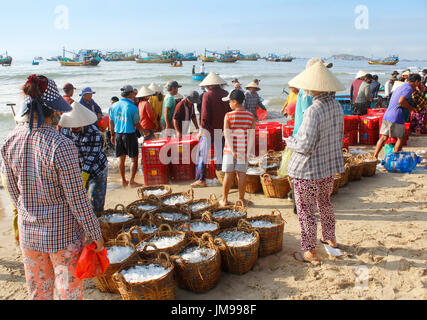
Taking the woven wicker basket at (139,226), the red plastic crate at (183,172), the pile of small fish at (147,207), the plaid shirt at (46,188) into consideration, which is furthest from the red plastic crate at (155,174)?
the plaid shirt at (46,188)

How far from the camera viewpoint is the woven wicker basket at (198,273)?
2.95 metres

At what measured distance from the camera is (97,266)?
6.76 feet

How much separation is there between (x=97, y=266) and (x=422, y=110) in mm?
9931

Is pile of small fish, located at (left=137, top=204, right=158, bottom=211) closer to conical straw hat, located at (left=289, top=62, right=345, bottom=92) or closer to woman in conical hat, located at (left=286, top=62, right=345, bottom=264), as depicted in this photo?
woman in conical hat, located at (left=286, top=62, right=345, bottom=264)

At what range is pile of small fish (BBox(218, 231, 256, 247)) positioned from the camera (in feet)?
11.2

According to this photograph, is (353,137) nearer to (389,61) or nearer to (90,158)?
(90,158)

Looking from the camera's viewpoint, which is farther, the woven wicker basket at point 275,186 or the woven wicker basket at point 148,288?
the woven wicker basket at point 275,186

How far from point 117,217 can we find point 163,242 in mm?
921

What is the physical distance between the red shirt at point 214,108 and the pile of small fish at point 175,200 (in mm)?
1332

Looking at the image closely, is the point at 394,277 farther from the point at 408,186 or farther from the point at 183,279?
the point at 408,186

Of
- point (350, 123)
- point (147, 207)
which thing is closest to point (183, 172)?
point (147, 207)

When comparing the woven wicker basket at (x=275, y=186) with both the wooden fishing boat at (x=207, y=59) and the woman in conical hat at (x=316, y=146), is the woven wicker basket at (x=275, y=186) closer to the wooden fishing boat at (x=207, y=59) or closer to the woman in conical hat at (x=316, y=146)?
the woman in conical hat at (x=316, y=146)

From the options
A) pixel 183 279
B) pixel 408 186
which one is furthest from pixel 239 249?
pixel 408 186

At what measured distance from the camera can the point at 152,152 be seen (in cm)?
628
